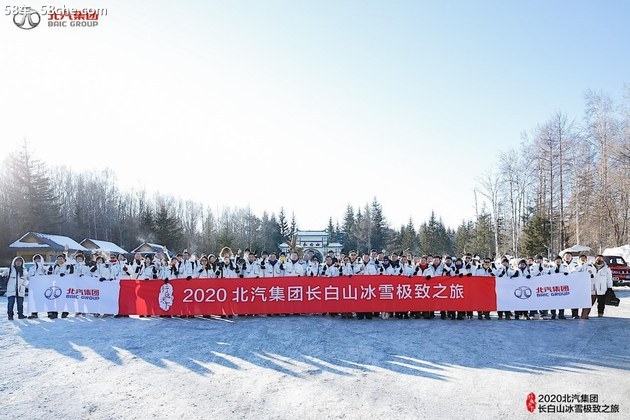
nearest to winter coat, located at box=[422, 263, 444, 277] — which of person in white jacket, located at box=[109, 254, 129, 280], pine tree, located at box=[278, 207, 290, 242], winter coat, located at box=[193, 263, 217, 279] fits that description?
winter coat, located at box=[193, 263, 217, 279]

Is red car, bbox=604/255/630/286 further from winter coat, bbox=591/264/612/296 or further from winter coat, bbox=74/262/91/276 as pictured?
winter coat, bbox=74/262/91/276

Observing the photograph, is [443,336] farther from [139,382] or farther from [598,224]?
[598,224]

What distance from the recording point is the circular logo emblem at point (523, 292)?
12.7 m

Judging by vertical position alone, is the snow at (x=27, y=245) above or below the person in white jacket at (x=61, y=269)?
above

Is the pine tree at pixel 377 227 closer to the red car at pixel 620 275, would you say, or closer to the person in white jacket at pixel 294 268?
the red car at pixel 620 275

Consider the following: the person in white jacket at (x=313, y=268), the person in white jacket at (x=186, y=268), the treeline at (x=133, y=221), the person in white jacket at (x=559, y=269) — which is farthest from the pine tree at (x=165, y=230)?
the person in white jacket at (x=559, y=269)

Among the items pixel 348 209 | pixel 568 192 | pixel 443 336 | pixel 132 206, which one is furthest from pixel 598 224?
pixel 132 206

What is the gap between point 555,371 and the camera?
731cm

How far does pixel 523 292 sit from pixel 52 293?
13.8 m

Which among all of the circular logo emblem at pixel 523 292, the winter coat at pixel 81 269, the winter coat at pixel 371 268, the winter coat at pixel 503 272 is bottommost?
the circular logo emblem at pixel 523 292

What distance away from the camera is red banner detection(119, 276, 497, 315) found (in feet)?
40.7

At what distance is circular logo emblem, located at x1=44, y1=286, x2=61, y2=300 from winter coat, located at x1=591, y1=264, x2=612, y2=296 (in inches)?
618

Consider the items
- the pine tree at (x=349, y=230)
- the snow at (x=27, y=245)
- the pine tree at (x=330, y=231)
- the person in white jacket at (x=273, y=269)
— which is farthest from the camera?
the pine tree at (x=330, y=231)

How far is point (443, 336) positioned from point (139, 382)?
638 centimetres
